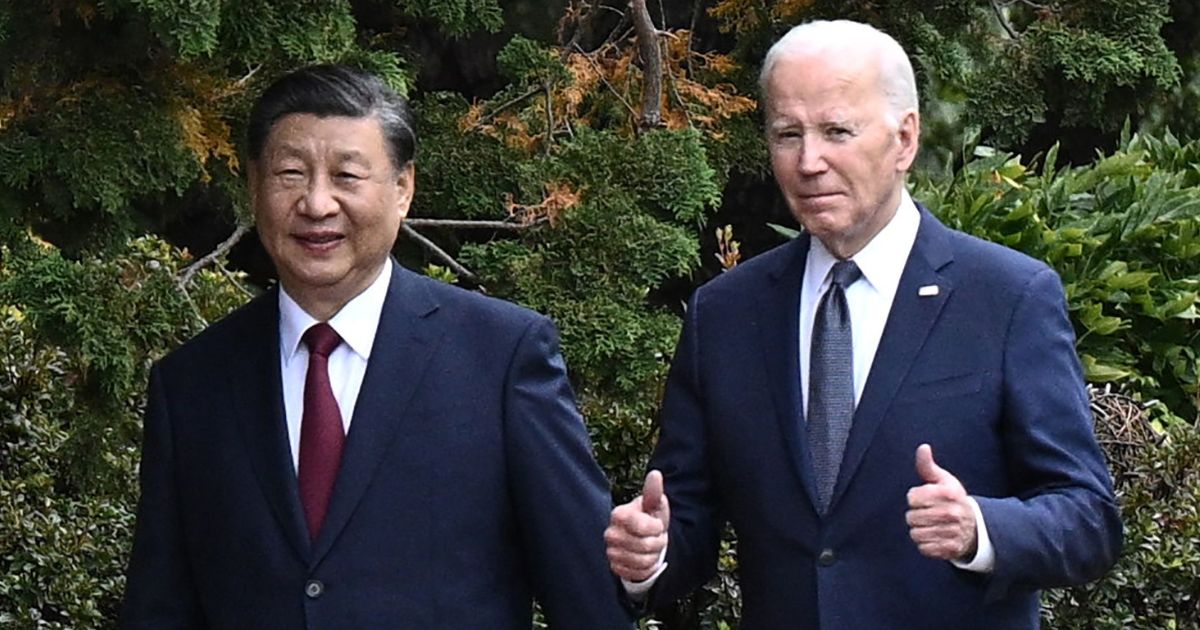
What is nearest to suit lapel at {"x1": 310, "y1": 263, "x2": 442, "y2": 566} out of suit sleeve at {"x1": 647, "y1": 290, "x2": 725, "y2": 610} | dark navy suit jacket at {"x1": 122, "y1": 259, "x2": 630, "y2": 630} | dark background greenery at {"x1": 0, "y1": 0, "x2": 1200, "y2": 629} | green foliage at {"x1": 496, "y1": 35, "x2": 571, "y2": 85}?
dark navy suit jacket at {"x1": 122, "y1": 259, "x2": 630, "y2": 630}

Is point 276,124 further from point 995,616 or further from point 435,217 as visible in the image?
point 435,217

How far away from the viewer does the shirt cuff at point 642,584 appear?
11.3 ft

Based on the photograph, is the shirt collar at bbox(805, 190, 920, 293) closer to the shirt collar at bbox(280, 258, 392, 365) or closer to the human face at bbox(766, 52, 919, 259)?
the human face at bbox(766, 52, 919, 259)

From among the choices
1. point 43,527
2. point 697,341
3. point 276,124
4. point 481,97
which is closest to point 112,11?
point 276,124

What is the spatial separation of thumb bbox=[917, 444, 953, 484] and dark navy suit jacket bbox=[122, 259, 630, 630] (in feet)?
2.26

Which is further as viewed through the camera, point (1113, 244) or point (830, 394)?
point (1113, 244)

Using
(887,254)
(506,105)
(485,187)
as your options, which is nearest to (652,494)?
(887,254)

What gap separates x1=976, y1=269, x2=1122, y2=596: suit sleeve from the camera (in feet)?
10.4

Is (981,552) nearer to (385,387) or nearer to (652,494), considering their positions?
(652,494)

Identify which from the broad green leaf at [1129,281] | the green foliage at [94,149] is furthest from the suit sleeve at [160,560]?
the broad green leaf at [1129,281]

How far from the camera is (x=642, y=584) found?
3441mm

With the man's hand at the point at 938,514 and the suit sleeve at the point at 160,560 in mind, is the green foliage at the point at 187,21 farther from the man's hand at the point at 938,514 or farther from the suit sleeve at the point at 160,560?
the man's hand at the point at 938,514

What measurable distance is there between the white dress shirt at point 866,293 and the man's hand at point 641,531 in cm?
11

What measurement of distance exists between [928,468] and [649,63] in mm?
2302
